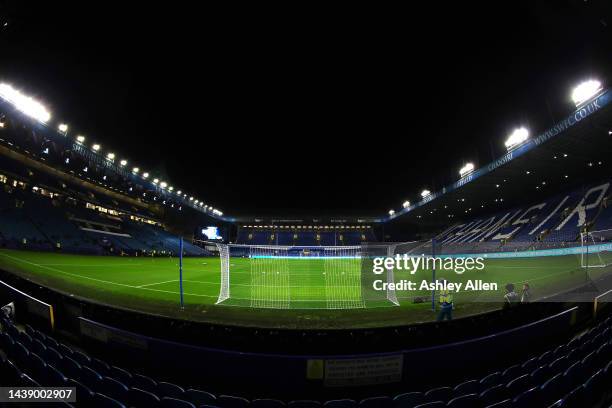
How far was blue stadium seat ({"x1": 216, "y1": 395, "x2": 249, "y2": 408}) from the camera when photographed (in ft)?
12.0

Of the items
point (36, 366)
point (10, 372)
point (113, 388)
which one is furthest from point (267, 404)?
point (10, 372)

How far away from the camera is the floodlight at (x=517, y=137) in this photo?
22.4 meters

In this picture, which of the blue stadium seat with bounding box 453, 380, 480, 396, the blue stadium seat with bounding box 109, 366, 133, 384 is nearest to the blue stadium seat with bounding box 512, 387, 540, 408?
the blue stadium seat with bounding box 453, 380, 480, 396

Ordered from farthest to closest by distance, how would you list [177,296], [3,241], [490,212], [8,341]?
[490,212] → [3,241] → [177,296] → [8,341]

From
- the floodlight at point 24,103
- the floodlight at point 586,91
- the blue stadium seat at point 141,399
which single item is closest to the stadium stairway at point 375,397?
the blue stadium seat at point 141,399

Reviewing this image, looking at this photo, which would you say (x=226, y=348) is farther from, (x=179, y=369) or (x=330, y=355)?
(x=330, y=355)

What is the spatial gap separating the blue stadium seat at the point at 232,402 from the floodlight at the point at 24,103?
2972 cm

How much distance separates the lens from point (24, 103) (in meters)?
22.0

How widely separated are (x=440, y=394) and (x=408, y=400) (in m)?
0.61

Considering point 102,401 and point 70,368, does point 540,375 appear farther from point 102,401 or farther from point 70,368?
point 70,368

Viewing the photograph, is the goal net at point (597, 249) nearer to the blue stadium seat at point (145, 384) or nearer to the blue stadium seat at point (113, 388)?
the blue stadium seat at point (145, 384)

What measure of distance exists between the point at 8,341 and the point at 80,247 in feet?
97.7

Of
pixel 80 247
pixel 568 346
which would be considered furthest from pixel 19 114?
pixel 568 346

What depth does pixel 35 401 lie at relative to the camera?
A: 10.4 feet
